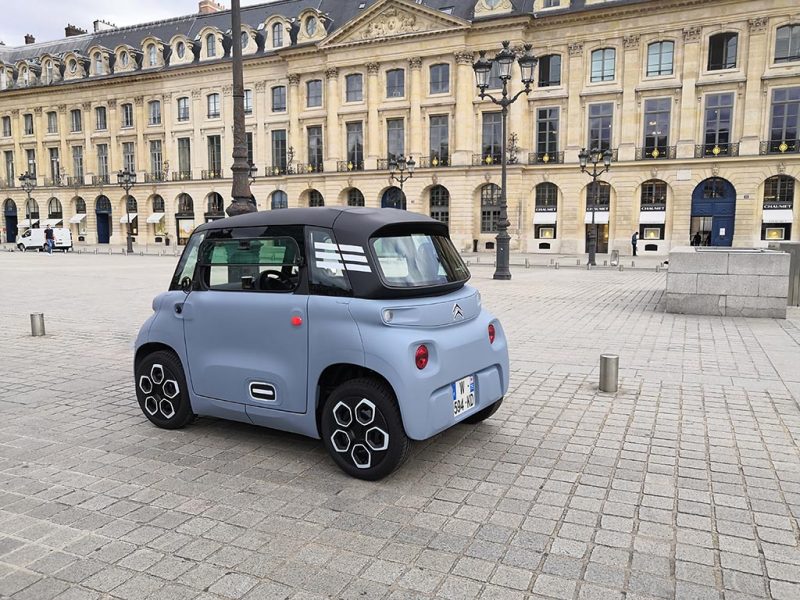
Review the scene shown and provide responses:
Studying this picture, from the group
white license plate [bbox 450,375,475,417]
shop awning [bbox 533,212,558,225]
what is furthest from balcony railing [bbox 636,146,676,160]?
white license plate [bbox 450,375,475,417]

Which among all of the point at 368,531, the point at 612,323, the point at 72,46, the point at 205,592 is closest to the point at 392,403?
the point at 368,531

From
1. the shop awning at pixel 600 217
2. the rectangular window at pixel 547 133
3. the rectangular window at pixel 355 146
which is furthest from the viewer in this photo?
the rectangular window at pixel 355 146

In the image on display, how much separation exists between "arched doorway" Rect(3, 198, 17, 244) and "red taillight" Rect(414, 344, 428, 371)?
7411 centimetres

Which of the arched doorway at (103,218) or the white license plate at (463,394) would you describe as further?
the arched doorway at (103,218)

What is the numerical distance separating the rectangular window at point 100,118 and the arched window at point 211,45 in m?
12.7

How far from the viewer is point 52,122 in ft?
209

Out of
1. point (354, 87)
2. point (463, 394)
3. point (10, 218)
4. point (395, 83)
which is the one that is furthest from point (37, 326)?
point (10, 218)

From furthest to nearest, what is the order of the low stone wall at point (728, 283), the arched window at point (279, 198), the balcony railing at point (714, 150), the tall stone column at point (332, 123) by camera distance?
the arched window at point (279, 198) → the tall stone column at point (332, 123) → the balcony railing at point (714, 150) → the low stone wall at point (728, 283)

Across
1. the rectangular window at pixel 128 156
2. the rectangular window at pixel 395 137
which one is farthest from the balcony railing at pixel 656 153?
the rectangular window at pixel 128 156

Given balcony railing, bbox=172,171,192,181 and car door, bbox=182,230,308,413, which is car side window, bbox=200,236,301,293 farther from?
balcony railing, bbox=172,171,192,181

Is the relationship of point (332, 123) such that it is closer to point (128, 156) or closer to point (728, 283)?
point (128, 156)

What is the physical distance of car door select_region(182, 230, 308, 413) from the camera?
15.8 ft

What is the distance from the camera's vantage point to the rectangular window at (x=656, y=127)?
1635 inches

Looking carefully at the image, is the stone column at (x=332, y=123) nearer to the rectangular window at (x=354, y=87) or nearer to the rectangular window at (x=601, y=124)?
the rectangular window at (x=354, y=87)
